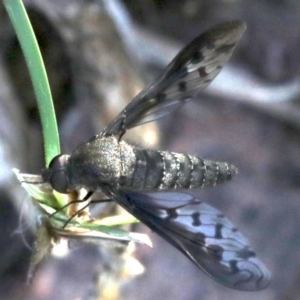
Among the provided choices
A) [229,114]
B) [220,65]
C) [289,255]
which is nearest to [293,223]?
[289,255]

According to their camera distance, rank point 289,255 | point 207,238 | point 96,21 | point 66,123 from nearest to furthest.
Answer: point 207,238 < point 96,21 < point 66,123 < point 289,255

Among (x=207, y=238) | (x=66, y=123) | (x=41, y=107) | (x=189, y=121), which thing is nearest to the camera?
(x=41, y=107)

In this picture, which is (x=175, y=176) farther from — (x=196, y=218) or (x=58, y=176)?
(x=58, y=176)

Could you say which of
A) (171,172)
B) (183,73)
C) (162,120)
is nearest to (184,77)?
(183,73)

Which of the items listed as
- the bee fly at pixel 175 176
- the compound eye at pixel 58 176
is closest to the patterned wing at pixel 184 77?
the bee fly at pixel 175 176

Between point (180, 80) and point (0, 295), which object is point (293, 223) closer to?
point (180, 80)

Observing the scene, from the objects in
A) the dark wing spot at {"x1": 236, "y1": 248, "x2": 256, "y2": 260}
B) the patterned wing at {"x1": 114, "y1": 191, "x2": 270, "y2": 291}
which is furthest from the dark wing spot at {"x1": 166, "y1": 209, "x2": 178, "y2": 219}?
the dark wing spot at {"x1": 236, "y1": 248, "x2": 256, "y2": 260}

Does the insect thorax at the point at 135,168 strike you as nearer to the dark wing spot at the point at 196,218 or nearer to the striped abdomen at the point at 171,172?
the striped abdomen at the point at 171,172
